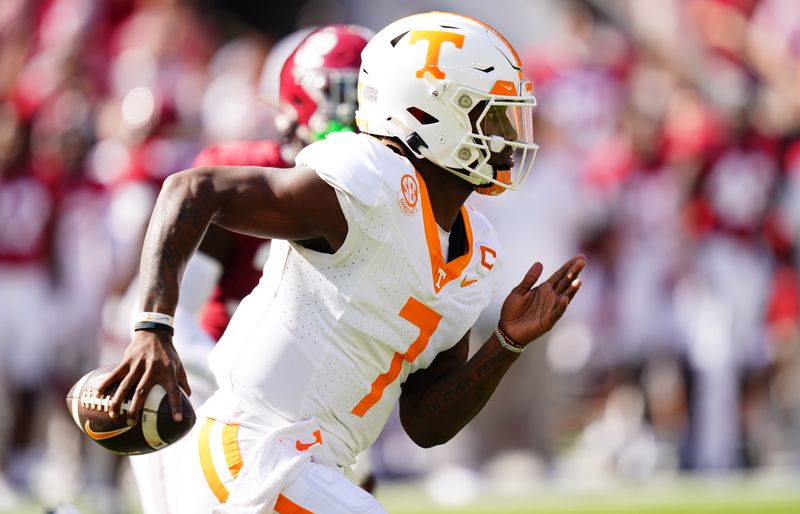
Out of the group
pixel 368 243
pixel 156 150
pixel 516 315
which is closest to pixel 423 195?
pixel 368 243

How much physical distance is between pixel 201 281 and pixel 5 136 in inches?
213

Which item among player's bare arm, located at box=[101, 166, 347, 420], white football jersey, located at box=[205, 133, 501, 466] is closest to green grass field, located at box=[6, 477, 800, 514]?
white football jersey, located at box=[205, 133, 501, 466]

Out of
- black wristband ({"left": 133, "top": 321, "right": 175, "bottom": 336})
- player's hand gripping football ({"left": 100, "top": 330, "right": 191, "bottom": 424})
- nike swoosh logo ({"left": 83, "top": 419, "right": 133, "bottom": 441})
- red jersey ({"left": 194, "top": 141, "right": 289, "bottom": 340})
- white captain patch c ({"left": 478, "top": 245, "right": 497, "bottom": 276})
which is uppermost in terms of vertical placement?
black wristband ({"left": 133, "top": 321, "right": 175, "bottom": 336})

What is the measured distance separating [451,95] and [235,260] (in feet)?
3.76

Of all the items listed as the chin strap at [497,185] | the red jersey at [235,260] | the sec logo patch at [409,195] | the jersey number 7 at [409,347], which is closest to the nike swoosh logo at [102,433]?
the jersey number 7 at [409,347]

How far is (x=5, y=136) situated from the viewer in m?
9.22

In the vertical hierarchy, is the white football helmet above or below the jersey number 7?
above

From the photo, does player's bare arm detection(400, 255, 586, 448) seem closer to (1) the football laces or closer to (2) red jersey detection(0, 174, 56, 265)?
(1) the football laces

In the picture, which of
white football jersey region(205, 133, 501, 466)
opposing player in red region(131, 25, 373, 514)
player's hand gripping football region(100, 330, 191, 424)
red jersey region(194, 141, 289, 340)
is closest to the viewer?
player's hand gripping football region(100, 330, 191, 424)

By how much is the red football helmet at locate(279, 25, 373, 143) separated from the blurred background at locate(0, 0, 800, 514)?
339cm

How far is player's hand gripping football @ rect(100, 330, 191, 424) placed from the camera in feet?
9.53

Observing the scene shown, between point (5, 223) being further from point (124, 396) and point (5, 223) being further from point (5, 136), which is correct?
point (124, 396)

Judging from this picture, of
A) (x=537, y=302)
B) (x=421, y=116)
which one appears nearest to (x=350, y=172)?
(x=421, y=116)

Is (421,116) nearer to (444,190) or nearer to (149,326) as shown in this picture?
(444,190)
